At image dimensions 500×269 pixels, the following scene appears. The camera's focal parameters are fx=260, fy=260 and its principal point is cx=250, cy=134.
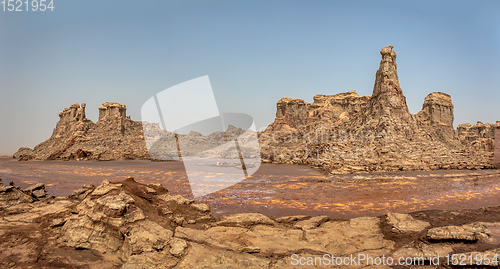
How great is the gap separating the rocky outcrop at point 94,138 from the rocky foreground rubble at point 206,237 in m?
36.0

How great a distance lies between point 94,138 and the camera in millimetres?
45781

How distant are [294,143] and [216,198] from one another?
1010 inches

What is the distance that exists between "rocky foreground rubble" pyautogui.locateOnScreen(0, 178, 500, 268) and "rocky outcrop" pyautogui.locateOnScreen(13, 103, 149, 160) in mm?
35997

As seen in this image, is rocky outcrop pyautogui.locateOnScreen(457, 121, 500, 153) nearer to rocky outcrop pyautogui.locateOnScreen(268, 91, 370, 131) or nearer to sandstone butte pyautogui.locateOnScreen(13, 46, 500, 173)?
sandstone butte pyautogui.locateOnScreen(13, 46, 500, 173)

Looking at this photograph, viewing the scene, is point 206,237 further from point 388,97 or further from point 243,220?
point 388,97

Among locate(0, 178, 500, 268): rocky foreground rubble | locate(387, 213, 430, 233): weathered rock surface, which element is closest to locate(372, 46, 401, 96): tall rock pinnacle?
locate(0, 178, 500, 268): rocky foreground rubble

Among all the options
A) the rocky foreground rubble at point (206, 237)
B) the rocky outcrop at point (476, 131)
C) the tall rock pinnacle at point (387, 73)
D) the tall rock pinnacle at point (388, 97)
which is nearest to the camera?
the rocky foreground rubble at point (206, 237)

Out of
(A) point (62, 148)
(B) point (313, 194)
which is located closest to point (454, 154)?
(B) point (313, 194)

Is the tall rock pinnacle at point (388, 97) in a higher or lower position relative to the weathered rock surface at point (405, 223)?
higher

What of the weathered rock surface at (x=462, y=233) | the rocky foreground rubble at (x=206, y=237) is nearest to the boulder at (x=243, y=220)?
the rocky foreground rubble at (x=206, y=237)

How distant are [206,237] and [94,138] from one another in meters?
49.3

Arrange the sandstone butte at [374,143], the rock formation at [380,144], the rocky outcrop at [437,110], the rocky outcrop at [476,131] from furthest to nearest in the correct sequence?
1. the rocky outcrop at [476,131]
2. the rocky outcrop at [437,110]
3. the sandstone butte at [374,143]
4. the rock formation at [380,144]

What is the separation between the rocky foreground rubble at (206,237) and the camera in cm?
353

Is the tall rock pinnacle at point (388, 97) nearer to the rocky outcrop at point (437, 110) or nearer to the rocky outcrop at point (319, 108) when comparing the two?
the rocky outcrop at point (319, 108)
